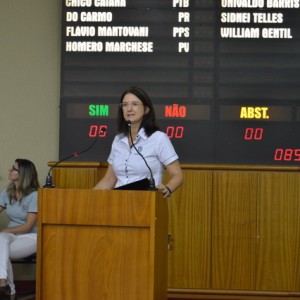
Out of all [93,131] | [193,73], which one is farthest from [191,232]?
[193,73]

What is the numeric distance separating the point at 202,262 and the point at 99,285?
236 centimetres

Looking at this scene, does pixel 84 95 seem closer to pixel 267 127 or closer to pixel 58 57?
pixel 58 57

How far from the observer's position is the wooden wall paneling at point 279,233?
5895mm

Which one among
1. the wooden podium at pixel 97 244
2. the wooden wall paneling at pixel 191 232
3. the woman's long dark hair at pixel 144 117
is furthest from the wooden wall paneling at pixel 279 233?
the wooden podium at pixel 97 244

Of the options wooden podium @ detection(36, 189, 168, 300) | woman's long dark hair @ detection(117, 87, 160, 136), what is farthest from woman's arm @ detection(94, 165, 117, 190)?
wooden podium @ detection(36, 189, 168, 300)

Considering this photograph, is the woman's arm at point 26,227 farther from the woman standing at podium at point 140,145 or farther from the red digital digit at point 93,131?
the woman standing at podium at point 140,145

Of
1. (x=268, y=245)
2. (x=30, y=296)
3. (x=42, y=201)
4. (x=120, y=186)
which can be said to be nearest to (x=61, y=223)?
(x=42, y=201)

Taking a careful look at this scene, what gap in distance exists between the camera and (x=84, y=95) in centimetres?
604

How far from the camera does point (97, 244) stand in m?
3.69

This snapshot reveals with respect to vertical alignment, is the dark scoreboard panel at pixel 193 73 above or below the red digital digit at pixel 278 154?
above

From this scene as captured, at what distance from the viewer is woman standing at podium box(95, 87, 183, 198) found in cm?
412

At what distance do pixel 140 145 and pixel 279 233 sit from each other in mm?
2128

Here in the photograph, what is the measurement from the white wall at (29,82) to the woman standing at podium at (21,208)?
1.18 feet

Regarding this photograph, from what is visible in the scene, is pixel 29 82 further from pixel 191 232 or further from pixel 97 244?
pixel 97 244
